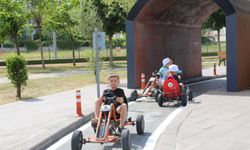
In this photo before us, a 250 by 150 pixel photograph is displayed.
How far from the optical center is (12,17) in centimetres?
3897

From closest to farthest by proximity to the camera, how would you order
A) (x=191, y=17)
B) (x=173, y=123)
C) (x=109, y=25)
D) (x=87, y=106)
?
1. (x=173, y=123)
2. (x=87, y=106)
3. (x=191, y=17)
4. (x=109, y=25)

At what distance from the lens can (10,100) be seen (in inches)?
631

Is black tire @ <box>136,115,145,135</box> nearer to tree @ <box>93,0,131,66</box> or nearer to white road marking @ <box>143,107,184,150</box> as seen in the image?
white road marking @ <box>143,107,184,150</box>

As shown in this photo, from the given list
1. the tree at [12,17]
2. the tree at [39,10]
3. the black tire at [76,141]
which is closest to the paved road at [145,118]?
the black tire at [76,141]

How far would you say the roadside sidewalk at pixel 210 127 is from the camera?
7723 millimetres

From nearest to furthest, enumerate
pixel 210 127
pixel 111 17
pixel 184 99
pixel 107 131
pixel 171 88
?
pixel 107 131 → pixel 210 127 → pixel 184 99 → pixel 171 88 → pixel 111 17

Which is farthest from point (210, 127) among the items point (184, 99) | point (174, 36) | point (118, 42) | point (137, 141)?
point (118, 42)

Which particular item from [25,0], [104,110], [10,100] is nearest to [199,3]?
[10,100]

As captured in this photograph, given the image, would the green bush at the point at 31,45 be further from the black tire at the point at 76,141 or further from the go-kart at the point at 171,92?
the black tire at the point at 76,141

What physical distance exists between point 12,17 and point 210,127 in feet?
106

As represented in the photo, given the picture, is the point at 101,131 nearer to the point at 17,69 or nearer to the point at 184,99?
the point at 184,99

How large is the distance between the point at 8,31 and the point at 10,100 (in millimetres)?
25421

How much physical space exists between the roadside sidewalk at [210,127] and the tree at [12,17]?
2843 cm

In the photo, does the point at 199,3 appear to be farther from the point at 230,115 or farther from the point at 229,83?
the point at 230,115
